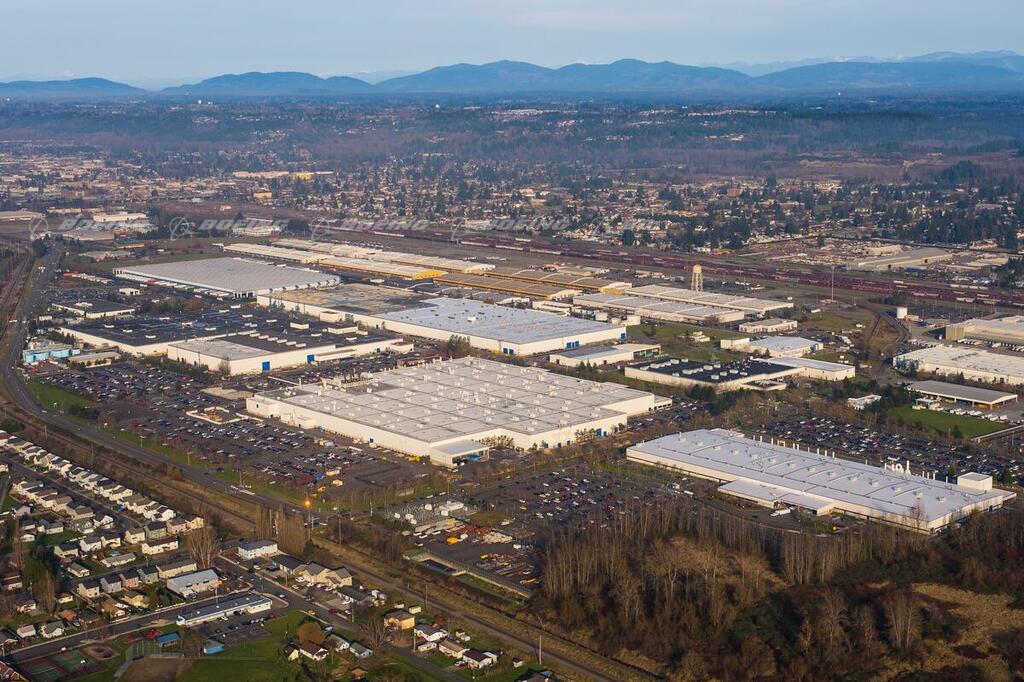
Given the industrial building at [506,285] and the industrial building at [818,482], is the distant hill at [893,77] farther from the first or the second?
the industrial building at [818,482]

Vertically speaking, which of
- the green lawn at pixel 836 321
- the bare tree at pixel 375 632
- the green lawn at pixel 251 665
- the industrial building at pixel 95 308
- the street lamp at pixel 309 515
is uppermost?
the industrial building at pixel 95 308

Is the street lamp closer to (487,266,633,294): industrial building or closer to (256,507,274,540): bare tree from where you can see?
(256,507,274,540): bare tree

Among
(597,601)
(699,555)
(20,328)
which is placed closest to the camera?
(597,601)

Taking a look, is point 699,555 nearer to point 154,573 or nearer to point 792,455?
point 792,455

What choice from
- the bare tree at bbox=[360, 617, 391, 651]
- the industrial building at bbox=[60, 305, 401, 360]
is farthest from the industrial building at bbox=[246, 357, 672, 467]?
the bare tree at bbox=[360, 617, 391, 651]

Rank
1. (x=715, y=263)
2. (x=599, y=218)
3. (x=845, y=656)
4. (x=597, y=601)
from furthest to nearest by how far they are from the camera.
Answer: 1. (x=599, y=218)
2. (x=715, y=263)
3. (x=597, y=601)
4. (x=845, y=656)

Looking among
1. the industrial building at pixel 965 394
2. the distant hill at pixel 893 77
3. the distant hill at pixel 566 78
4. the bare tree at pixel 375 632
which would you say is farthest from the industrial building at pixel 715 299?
the distant hill at pixel 566 78

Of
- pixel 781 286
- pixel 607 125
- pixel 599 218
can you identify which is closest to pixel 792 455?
pixel 781 286
